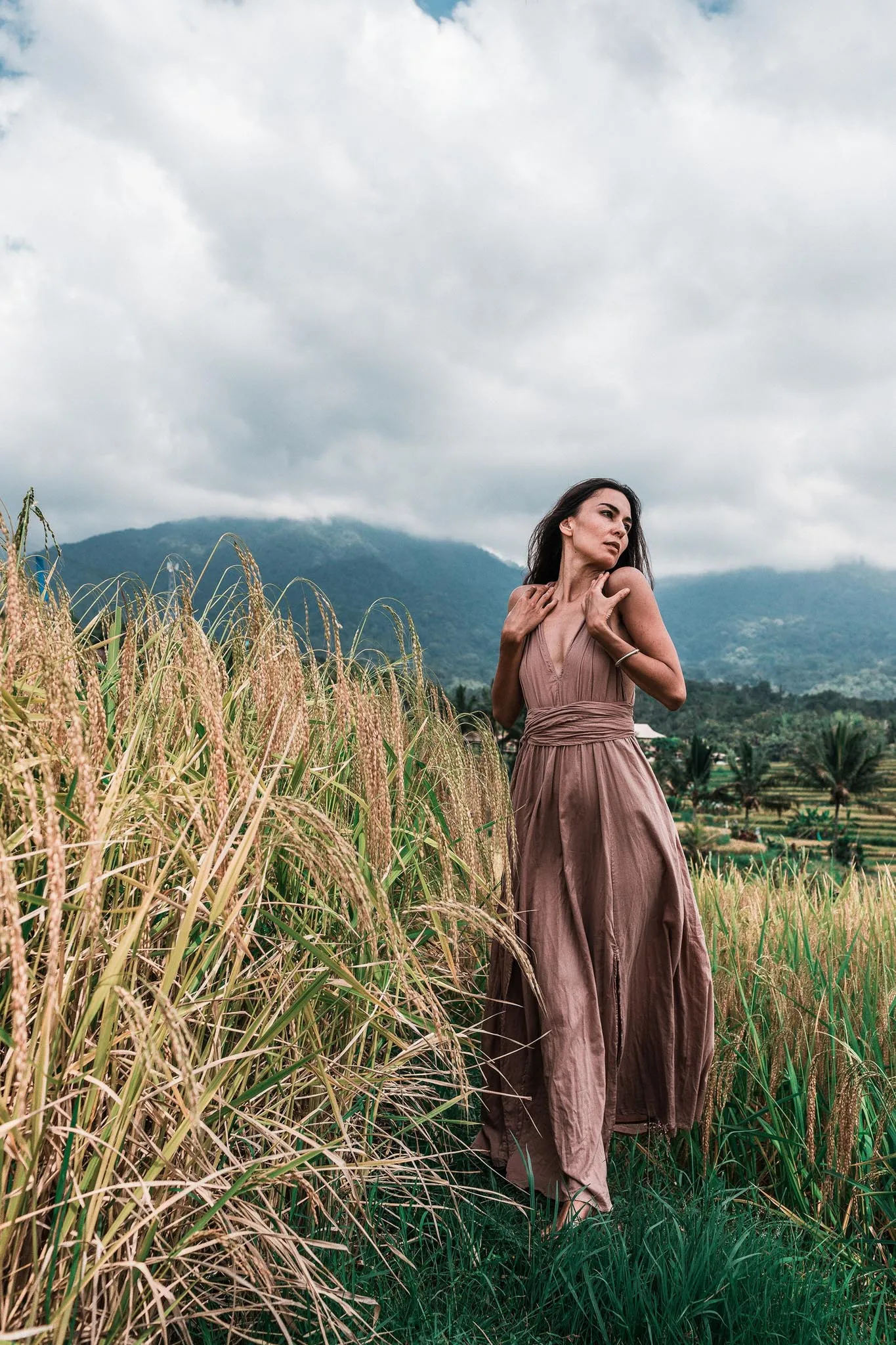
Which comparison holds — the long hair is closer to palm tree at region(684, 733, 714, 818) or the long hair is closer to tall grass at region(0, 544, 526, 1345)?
tall grass at region(0, 544, 526, 1345)

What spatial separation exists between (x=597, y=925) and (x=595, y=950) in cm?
8

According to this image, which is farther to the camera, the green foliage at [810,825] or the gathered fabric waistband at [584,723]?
the green foliage at [810,825]

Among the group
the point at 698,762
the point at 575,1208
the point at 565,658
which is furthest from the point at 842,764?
the point at 575,1208

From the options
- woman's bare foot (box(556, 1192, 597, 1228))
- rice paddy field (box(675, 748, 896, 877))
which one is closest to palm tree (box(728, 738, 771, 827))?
rice paddy field (box(675, 748, 896, 877))

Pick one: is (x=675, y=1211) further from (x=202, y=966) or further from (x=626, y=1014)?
(x=202, y=966)

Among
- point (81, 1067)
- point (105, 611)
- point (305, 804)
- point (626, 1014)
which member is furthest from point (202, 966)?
point (105, 611)

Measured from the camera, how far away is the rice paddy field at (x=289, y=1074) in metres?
1.29

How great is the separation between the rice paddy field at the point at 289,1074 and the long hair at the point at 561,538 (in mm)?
746

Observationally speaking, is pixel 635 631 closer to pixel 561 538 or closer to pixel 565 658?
pixel 565 658

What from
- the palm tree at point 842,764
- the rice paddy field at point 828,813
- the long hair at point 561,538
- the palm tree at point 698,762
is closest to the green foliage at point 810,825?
the rice paddy field at point 828,813

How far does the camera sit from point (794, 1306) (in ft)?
5.72

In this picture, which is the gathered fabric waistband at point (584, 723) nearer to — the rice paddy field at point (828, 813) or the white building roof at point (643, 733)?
the white building roof at point (643, 733)

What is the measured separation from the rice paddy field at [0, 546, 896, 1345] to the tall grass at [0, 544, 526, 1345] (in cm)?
1

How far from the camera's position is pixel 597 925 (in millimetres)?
2455
